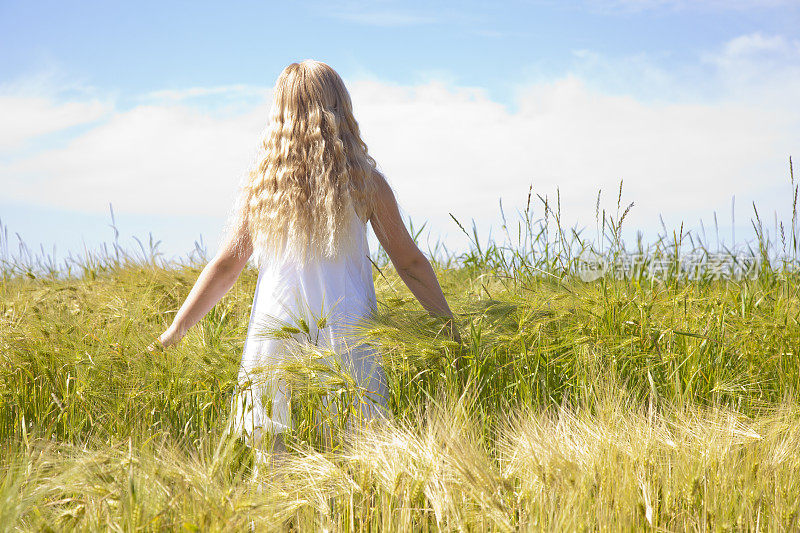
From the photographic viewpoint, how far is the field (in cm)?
154

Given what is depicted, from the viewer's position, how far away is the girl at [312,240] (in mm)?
2189

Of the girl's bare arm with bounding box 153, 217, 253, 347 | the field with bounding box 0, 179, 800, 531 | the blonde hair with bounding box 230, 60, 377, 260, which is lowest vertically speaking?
the field with bounding box 0, 179, 800, 531

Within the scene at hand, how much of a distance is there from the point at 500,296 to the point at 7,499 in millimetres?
2019

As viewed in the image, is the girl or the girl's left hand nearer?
the girl

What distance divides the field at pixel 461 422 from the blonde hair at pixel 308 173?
383 millimetres

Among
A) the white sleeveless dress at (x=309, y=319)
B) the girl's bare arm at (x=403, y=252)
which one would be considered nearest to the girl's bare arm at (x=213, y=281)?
the white sleeveless dress at (x=309, y=319)

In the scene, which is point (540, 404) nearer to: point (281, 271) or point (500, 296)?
point (500, 296)

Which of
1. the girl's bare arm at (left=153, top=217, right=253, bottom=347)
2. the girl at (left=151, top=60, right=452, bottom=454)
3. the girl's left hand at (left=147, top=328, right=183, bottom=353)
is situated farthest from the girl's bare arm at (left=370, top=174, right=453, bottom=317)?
the girl's left hand at (left=147, top=328, right=183, bottom=353)

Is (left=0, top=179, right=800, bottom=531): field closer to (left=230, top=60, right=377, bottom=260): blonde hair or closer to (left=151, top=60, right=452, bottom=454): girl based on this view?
(left=151, top=60, right=452, bottom=454): girl

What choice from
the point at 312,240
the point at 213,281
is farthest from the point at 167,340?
the point at 312,240

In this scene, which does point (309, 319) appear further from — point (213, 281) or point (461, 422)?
point (461, 422)

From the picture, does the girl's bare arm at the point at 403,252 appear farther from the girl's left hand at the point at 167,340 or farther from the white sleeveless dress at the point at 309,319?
the girl's left hand at the point at 167,340

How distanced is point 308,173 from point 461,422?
0.98 meters

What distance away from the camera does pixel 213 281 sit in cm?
235
